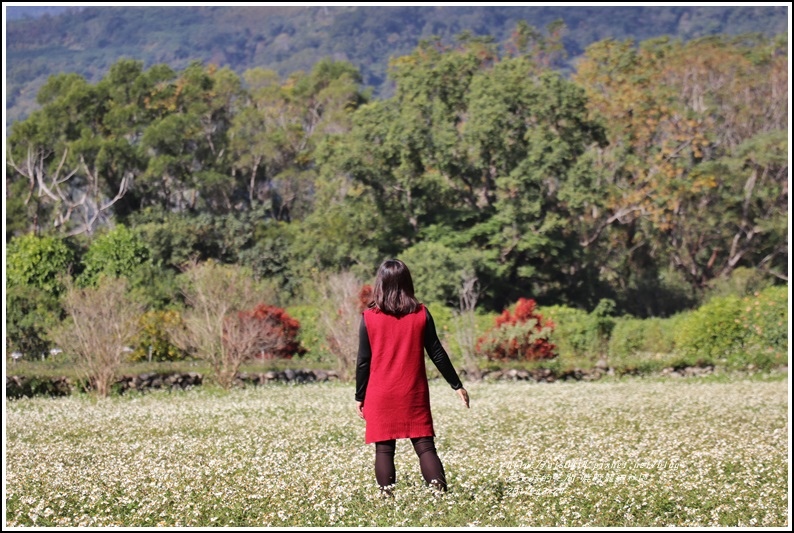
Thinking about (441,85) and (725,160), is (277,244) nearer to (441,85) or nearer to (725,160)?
(441,85)

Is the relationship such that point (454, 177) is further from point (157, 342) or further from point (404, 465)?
point (404, 465)

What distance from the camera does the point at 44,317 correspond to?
31.2 meters

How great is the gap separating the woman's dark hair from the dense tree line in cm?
2577

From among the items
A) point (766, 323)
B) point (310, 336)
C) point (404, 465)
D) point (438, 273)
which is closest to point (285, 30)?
point (438, 273)

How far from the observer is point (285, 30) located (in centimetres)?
18012

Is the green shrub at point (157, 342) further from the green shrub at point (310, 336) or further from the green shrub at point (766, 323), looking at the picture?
the green shrub at point (766, 323)

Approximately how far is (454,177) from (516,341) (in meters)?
13.2

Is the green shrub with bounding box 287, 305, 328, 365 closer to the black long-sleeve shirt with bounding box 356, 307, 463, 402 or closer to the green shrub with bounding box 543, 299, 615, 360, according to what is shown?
the green shrub with bounding box 543, 299, 615, 360

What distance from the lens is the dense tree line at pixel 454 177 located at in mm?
38750

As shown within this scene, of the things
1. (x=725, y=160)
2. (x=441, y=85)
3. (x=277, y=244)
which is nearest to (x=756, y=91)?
(x=725, y=160)

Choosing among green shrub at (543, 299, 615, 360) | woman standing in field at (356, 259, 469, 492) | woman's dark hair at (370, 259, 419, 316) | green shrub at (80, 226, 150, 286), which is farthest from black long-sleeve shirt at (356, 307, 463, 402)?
green shrub at (80, 226, 150, 286)

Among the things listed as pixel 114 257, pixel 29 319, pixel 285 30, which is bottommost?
pixel 29 319

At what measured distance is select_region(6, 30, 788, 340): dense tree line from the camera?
127 feet

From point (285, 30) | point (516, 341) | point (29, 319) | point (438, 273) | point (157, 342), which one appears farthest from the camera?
point (285, 30)
